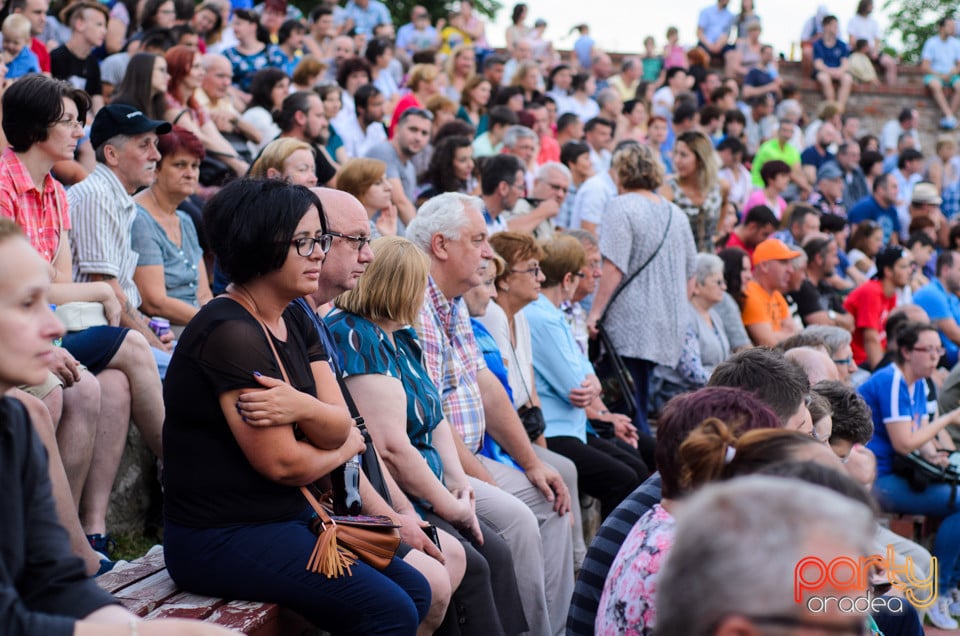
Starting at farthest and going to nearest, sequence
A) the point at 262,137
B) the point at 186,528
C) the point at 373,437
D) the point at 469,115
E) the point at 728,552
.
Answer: the point at 469,115 < the point at 262,137 < the point at 373,437 < the point at 186,528 < the point at 728,552

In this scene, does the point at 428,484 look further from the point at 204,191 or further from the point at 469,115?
the point at 469,115

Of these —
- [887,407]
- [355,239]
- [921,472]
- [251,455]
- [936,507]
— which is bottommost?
[936,507]

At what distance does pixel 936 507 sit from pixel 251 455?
17.3 ft

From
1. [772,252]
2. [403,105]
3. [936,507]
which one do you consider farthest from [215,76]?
[936,507]

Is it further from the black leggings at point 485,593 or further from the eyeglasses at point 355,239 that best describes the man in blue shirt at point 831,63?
the eyeglasses at point 355,239

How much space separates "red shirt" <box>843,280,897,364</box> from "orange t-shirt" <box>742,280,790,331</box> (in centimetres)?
114

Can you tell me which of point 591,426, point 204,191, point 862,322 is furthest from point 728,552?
point 862,322

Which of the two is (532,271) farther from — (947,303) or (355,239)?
(947,303)

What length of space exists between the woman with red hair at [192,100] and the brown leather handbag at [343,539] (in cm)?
438

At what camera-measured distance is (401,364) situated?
4.28m

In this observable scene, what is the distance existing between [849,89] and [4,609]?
1965 cm

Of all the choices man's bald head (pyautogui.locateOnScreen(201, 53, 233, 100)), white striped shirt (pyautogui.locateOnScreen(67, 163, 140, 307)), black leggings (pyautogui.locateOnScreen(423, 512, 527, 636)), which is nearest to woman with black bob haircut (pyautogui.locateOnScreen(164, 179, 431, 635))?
black leggings (pyautogui.locateOnScreen(423, 512, 527, 636))

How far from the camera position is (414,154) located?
863 cm

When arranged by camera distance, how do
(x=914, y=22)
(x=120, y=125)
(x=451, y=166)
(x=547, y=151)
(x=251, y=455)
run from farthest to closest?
(x=914, y=22) < (x=547, y=151) < (x=451, y=166) < (x=120, y=125) < (x=251, y=455)
